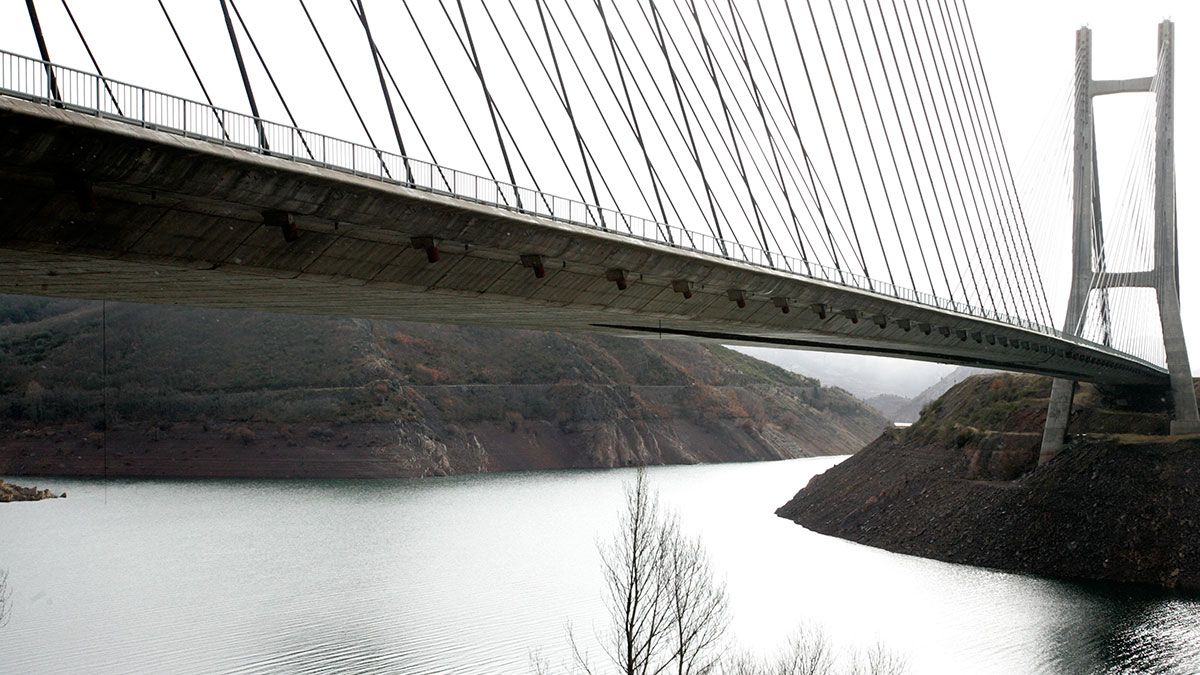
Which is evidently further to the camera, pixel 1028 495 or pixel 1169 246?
pixel 1169 246

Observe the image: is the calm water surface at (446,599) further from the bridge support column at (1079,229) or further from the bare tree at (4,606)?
the bridge support column at (1079,229)

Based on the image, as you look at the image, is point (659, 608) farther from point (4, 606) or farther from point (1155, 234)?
point (1155, 234)

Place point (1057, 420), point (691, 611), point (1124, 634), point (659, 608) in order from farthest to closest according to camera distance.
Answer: point (1057, 420) → point (1124, 634) → point (659, 608) → point (691, 611)

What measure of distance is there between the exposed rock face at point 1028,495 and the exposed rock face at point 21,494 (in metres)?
35.3

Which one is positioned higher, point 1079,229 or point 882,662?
point 1079,229

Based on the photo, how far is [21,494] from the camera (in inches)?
2226

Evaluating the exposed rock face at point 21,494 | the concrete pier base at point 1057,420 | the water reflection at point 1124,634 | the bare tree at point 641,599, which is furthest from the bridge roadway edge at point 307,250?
the exposed rock face at point 21,494

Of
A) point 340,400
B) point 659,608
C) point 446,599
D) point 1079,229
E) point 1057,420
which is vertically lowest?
point 659,608

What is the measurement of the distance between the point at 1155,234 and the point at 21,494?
51830mm

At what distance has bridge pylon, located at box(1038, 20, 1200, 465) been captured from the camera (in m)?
44.6

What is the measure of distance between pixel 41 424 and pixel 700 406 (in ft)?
180

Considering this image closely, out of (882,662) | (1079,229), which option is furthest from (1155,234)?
(882,662)

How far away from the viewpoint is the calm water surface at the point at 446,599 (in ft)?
76.0

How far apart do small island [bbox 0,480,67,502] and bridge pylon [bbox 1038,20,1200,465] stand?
147 feet
